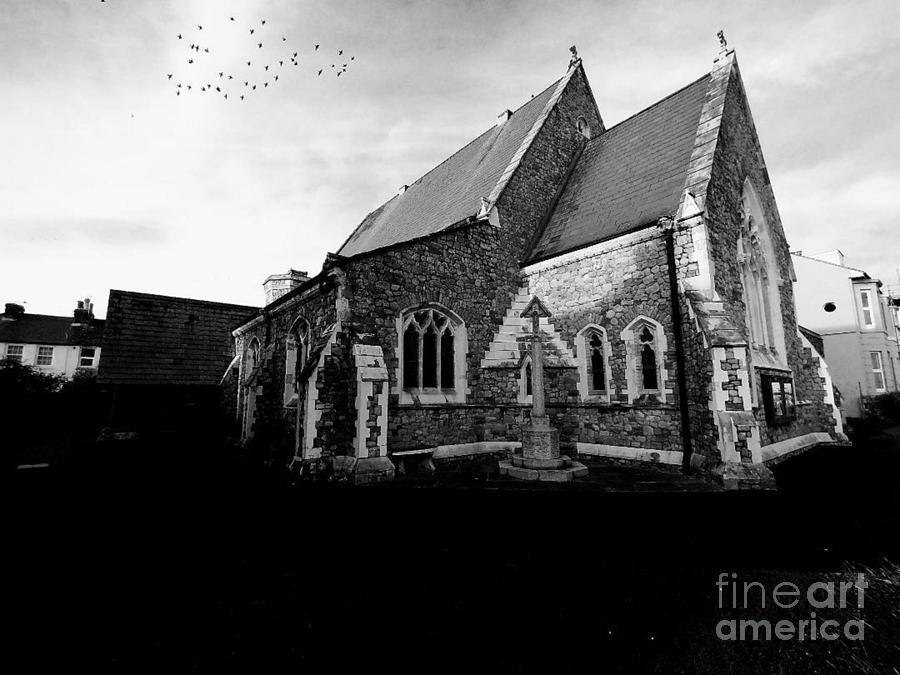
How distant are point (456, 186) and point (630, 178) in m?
6.70

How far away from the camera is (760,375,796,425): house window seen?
354 inches

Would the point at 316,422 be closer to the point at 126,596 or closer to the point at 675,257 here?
the point at 126,596

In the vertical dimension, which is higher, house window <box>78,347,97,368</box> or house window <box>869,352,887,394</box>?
house window <box>78,347,97,368</box>

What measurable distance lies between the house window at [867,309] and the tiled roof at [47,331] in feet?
178

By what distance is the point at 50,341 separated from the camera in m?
32.0

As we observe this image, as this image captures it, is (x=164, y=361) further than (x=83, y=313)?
No

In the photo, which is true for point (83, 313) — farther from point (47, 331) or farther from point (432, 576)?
point (432, 576)

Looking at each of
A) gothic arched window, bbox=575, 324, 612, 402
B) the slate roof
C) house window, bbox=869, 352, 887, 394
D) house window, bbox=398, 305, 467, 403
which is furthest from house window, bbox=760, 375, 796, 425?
the slate roof

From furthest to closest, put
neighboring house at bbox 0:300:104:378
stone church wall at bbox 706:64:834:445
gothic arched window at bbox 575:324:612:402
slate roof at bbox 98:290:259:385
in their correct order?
neighboring house at bbox 0:300:104:378
slate roof at bbox 98:290:259:385
gothic arched window at bbox 575:324:612:402
stone church wall at bbox 706:64:834:445

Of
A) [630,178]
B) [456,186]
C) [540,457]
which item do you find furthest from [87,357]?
[630,178]

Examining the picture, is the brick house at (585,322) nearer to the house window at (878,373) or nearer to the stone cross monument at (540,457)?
the stone cross monument at (540,457)

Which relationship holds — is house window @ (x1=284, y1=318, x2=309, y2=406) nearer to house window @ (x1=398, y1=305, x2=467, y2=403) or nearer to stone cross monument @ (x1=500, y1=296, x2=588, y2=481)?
house window @ (x1=398, y1=305, x2=467, y2=403)

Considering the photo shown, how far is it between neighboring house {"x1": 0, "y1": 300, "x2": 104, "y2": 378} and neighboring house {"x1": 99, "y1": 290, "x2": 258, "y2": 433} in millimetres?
19822

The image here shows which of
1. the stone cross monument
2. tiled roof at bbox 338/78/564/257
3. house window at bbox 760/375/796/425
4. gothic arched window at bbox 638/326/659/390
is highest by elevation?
tiled roof at bbox 338/78/564/257
